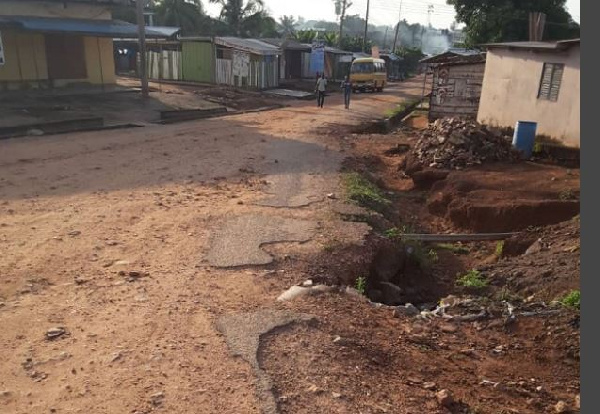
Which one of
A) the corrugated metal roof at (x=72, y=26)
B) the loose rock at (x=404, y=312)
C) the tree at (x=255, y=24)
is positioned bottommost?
the loose rock at (x=404, y=312)

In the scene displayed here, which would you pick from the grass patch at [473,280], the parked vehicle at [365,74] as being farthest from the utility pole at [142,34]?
the grass patch at [473,280]

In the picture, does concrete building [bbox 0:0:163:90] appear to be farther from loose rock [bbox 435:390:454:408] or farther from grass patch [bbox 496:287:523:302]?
loose rock [bbox 435:390:454:408]

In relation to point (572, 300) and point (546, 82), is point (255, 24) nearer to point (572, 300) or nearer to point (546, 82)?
point (546, 82)

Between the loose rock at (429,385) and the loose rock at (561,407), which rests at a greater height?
the loose rock at (429,385)

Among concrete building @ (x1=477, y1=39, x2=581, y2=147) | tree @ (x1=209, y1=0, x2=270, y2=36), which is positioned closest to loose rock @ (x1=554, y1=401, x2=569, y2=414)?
concrete building @ (x1=477, y1=39, x2=581, y2=147)

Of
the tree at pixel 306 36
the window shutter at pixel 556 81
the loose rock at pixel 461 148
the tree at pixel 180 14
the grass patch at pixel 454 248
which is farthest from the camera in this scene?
the tree at pixel 306 36

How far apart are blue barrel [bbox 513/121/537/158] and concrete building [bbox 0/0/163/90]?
15.6 m

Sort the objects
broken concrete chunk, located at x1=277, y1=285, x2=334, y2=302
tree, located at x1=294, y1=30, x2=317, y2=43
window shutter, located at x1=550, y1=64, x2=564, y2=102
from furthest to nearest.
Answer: tree, located at x1=294, y1=30, x2=317, y2=43 < window shutter, located at x1=550, y1=64, x2=564, y2=102 < broken concrete chunk, located at x1=277, y1=285, x2=334, y2=302

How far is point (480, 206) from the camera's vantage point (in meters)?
9.27

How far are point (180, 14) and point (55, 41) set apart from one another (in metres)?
25.7

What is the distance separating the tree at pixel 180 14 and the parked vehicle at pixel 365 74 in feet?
59.7

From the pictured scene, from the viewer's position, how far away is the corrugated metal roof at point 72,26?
17562mm

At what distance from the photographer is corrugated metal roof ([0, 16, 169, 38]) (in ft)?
57.6

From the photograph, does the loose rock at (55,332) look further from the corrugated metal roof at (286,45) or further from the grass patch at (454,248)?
the corrugated metal roof at (286,45)
